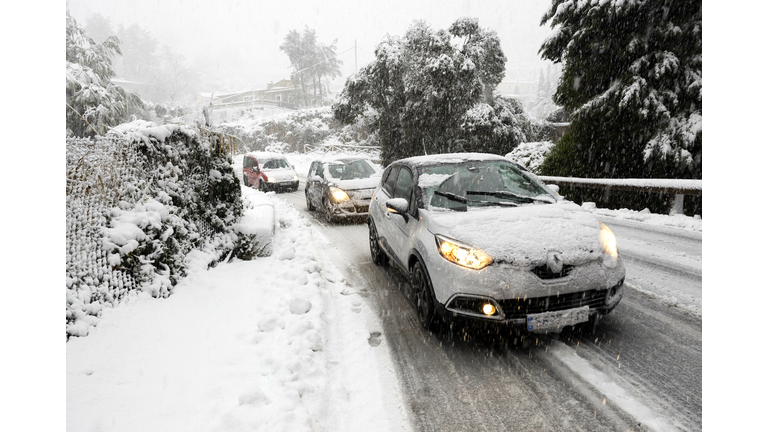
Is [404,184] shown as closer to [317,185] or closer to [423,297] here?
[423,297]

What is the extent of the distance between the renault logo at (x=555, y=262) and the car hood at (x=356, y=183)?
22.5ft

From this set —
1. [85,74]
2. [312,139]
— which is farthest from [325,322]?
[312,139]

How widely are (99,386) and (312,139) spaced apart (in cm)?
4109

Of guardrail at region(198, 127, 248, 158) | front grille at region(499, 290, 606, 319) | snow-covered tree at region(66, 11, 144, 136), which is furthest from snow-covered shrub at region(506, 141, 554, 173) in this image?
snow-covered tree at region(66, 11, 144, 136)

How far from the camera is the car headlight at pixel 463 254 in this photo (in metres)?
3.18

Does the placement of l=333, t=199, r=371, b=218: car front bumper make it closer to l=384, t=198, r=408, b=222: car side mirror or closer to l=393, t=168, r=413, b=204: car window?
l=393, t=168, r=413, b=204: car window

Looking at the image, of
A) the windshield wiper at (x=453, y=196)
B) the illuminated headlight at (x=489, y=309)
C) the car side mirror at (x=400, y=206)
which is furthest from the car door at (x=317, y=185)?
the illuminated headlight at (x=489, y=309)

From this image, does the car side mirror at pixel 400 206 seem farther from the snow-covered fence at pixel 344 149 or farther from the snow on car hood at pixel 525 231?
the snow-covered fence at pixel 344 149

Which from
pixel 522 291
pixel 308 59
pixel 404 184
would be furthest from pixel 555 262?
pixel 308 59

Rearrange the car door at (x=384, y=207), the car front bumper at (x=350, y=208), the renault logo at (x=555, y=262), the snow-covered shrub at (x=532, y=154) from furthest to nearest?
the snow-covered shrub at (x=532, y=154)
the car front bumper at (x=350, y=208)
the car door at (x=384, y=207)
the renault logo at (x=555, y=262)

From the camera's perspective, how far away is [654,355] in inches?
128

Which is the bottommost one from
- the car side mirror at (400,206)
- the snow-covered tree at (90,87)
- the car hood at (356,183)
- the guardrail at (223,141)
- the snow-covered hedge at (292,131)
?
the car side mirror at (400,206)

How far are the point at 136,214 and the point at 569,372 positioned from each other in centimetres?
449

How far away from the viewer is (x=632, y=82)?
34.2 feet
